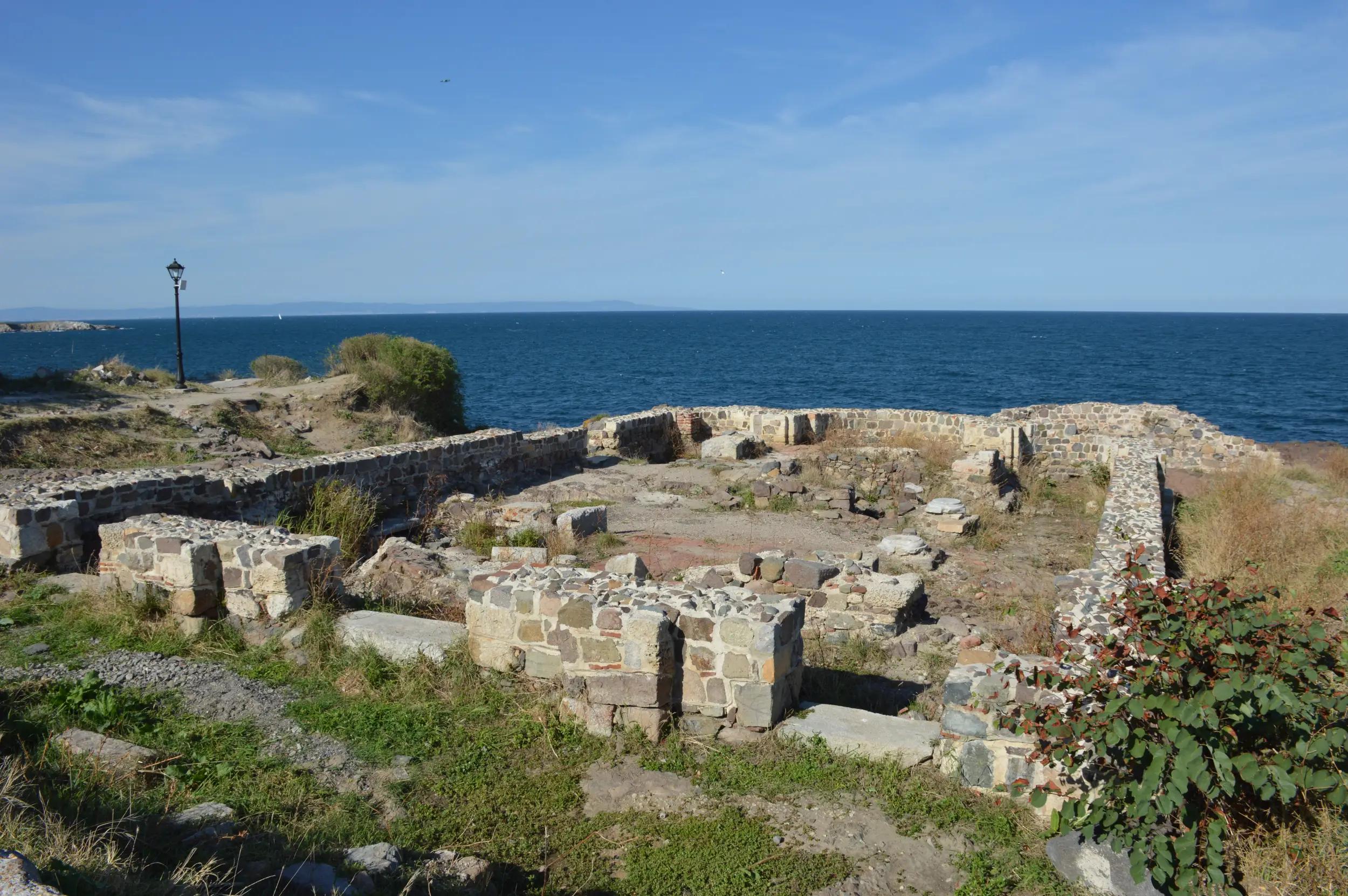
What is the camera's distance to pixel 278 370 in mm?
29703

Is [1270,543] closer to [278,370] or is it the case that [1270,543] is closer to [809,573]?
[809,573]

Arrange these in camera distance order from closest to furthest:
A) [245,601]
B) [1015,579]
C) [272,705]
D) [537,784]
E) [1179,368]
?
[537,784] < [272,705] < [245,601] < [1015,579] < [1179,368]

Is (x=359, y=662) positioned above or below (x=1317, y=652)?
below

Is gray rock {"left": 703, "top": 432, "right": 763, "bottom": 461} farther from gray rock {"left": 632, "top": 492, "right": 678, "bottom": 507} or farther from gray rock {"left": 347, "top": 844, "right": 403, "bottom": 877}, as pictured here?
gray rock {"left": 347, "top": 844, "right": 403, "bottom": 877}

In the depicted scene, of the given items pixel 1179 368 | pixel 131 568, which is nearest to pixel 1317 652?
pixel 131 568

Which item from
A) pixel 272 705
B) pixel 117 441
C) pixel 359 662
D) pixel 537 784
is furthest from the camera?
pixel 117 441

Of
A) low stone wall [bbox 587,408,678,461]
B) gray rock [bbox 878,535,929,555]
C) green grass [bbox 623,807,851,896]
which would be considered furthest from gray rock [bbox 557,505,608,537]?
green grass [bbox 623,807,851,896]

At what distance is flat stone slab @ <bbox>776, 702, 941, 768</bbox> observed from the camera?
5723mm

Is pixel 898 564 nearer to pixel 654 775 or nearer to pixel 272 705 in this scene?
pixel 654 775

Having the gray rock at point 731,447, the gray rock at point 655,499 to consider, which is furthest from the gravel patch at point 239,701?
the gray rock at point 731,447

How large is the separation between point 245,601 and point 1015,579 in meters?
8.92

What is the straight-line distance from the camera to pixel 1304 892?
4086mm

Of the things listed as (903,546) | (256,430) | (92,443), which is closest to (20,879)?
(903,546)

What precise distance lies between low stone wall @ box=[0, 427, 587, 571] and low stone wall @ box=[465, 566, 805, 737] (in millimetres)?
5375
